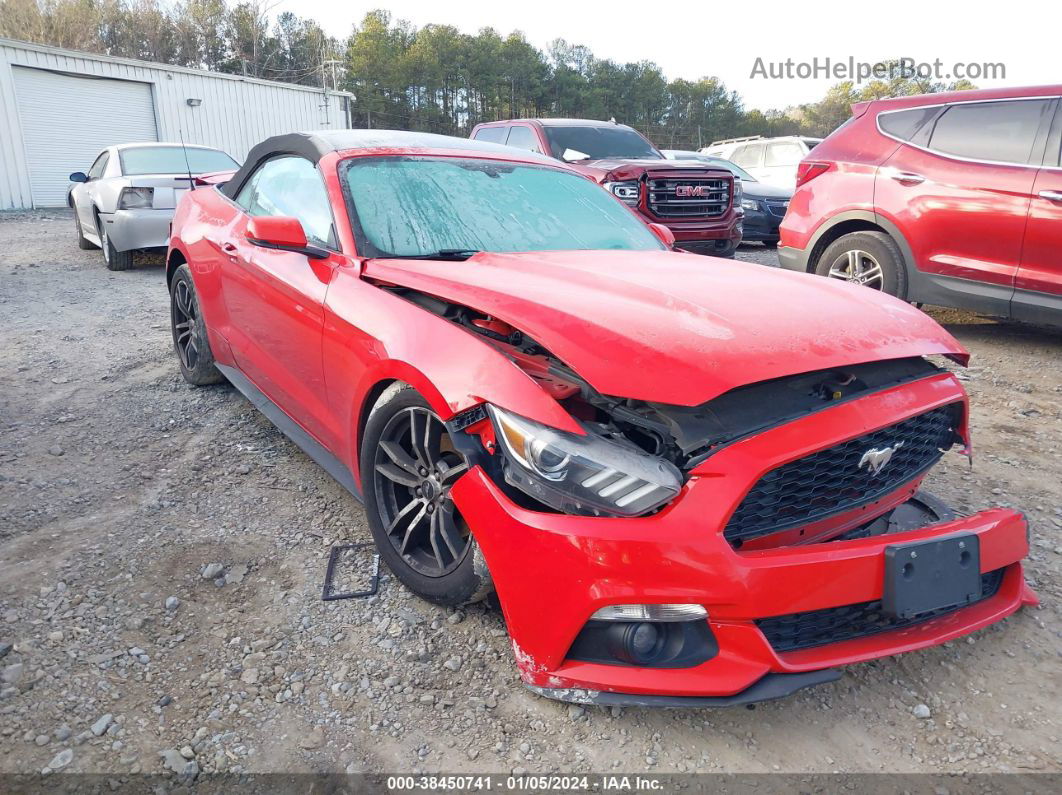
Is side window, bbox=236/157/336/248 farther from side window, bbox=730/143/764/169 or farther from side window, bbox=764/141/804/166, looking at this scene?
side window, bbox=730/143/764/169

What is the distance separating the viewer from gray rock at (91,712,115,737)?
1918mm

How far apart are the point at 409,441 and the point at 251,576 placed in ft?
2.63

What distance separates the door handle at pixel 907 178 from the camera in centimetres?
530

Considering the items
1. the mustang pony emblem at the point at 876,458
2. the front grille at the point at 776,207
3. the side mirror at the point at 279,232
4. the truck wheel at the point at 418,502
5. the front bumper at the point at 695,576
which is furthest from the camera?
the front grille at the point at 776,207

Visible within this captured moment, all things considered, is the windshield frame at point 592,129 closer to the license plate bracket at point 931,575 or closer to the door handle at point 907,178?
the door handle at point 907,178

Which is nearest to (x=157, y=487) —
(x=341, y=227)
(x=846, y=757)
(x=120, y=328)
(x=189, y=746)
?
(x=341, y=227)

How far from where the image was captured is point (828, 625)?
1871 mm

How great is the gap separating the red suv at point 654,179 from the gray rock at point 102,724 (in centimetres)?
615

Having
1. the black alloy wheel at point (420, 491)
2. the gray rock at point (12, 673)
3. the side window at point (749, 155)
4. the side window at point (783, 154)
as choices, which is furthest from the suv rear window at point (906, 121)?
the side window at point (749, 155)

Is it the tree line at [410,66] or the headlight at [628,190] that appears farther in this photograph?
the tree line at [410,66]

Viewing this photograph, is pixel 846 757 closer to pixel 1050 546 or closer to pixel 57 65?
pixel 1050 546

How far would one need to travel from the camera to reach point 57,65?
55.6ft

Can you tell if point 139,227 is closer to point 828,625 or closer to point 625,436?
point 625,436

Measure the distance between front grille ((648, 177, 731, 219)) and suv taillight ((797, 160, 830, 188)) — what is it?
1.85 metres
